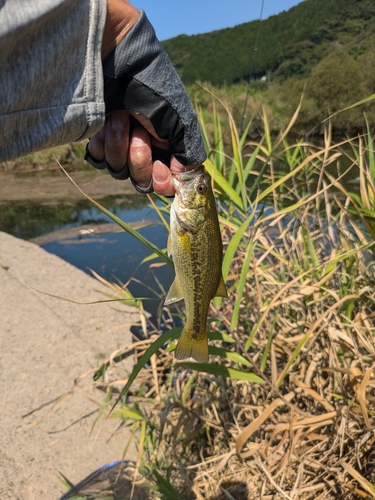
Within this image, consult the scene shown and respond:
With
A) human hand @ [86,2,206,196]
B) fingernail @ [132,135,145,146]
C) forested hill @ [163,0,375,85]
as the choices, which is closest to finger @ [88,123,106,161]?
human hand @ [86,2,206,196]

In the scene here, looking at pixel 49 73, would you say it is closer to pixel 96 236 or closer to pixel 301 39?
pixel 96 236

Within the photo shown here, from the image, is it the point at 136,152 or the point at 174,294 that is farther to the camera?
the point at 174,294

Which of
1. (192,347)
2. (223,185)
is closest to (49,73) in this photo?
(192,347)

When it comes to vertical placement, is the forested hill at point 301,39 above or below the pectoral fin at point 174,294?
above

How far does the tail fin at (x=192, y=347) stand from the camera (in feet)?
5.19

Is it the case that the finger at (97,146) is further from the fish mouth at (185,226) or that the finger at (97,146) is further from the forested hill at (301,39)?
the forested hill at (301,39)

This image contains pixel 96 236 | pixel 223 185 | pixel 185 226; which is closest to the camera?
pixel 185 226

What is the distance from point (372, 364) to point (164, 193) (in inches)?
41.4

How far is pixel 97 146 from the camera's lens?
4.90 ft

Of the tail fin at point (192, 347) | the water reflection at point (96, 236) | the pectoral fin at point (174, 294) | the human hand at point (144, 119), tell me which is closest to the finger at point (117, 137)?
the human hand at point (144, 119)

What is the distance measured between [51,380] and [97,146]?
2.22m

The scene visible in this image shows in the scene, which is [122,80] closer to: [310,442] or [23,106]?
[23,106]

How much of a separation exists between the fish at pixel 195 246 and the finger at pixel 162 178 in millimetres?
32

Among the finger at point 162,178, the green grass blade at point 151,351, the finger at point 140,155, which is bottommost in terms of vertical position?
the green grass blade at point 151,351
